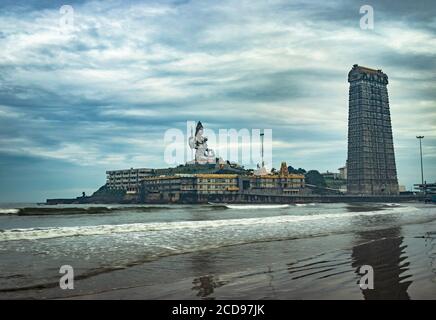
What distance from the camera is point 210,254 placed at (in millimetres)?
16781

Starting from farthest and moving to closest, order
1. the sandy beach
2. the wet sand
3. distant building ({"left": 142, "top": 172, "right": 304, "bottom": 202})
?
distant building ({"left": 142, "top": 172, "right": 304, "bottom": 202}), the sandy beach, the wet sand

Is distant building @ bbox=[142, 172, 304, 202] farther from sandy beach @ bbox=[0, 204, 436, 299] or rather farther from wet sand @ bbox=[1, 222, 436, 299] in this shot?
wet sand @ bbox=[1, 222, 436, 299]

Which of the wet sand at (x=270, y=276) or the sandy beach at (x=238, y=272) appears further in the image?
→ the sandy beach at (x=238, y=272)

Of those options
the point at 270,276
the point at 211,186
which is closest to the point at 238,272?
the point at 270,276

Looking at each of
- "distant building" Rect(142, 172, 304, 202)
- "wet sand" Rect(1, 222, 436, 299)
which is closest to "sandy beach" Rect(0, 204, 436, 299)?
"wet sand" Rect(1, 222, 436, 299)

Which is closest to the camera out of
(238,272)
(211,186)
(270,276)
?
(270,276)

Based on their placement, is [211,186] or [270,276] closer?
[270,276]

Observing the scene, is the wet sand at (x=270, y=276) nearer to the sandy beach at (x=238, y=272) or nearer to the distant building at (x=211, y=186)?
the sandy beach at (x=238, y=272)

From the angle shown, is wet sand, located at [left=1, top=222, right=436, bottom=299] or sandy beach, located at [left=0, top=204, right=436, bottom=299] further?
sandy beach, located at [left=0, top=204, right=436, bottom=299]

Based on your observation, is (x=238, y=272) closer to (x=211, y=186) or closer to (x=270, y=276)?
(x=270, y=276)

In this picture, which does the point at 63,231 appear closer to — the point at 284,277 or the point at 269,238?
the point at 269,238

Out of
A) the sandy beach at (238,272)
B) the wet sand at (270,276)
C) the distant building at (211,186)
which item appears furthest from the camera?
the distant building at (211,186)

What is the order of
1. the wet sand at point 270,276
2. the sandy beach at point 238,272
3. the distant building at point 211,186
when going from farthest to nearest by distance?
the distant building at point 211,186 < the sandy beach at point 238,272 < the wet sand at point 270,276

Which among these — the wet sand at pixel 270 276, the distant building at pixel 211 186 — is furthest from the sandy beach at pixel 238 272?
the distant building at pixel 211 186
